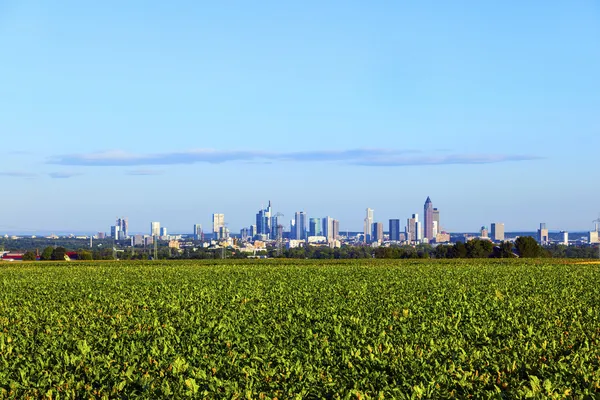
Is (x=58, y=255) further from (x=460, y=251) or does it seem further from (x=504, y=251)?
(x=504, y=251)

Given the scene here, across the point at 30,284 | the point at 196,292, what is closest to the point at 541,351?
the point at 196,292

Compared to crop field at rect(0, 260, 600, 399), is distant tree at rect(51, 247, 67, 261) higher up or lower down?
lower down

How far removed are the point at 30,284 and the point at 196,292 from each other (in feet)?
39.7

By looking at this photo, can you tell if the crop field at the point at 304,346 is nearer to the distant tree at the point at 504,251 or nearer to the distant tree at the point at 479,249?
Answer: the distant tree at the point at 504,251

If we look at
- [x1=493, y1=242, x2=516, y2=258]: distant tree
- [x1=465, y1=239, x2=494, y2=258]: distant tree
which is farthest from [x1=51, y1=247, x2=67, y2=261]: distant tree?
[x1=493, y1=242, x2=516, y2=258]: distant tree

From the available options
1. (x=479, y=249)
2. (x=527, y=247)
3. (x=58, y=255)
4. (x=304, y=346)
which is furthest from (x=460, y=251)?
(x=304, y=346)

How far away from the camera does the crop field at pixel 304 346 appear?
42.3 ft

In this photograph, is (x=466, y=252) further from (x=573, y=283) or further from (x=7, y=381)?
(x=7, y=381)

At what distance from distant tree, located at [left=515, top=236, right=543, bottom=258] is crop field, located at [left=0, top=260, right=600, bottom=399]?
292ft

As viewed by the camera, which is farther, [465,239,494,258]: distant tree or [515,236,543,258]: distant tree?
[465,239,494,258]: distant tree

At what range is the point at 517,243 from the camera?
118 metres

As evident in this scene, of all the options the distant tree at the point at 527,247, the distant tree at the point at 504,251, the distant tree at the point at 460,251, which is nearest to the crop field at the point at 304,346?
the distant tree at the point at 504,251

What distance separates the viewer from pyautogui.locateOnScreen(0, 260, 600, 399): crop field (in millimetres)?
12906

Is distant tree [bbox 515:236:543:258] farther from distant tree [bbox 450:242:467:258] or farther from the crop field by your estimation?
the crop field
